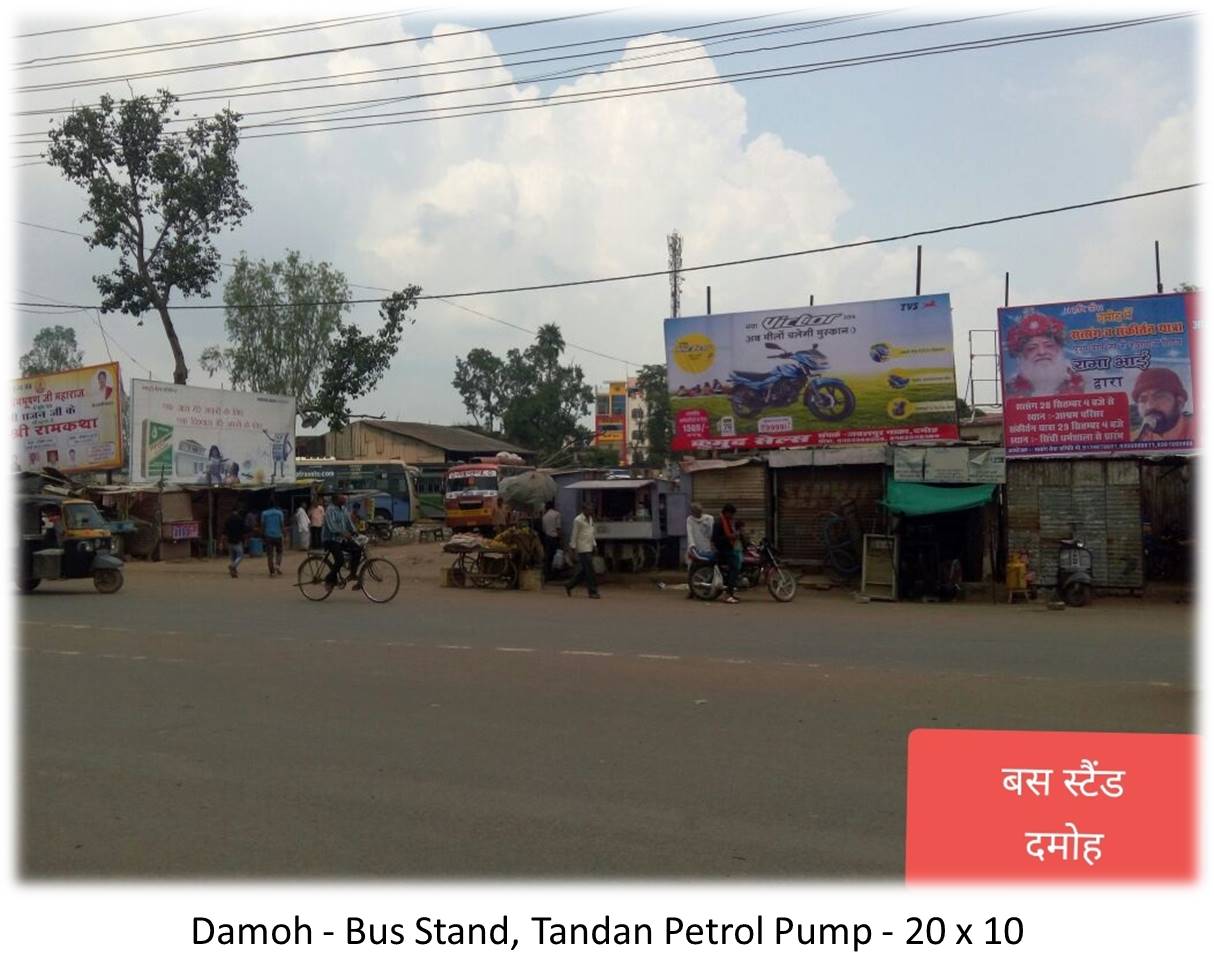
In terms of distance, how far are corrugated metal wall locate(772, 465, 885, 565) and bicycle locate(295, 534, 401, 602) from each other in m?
→ 8.76

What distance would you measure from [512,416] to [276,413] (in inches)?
1308

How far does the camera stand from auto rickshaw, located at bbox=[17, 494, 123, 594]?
19.5 meters

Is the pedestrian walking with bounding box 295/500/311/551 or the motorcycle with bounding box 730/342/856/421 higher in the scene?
the motorcycle with bounding box 730/342/856/421

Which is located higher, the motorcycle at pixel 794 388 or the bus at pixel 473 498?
the motorcycle at pixel 794 388

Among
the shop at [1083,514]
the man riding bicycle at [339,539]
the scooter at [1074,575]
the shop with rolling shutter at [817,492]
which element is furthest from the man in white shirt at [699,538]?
the scooter at [1074,575]

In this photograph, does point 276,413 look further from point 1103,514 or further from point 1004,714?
point 1004,714

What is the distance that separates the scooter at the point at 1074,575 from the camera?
18.8 meters

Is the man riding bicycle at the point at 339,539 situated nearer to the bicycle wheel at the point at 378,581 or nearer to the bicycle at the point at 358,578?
the bicycle at the point at 358,578

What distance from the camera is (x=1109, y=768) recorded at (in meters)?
6.50

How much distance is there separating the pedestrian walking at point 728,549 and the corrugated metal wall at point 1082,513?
533 centimetres

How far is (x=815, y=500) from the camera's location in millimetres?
22656

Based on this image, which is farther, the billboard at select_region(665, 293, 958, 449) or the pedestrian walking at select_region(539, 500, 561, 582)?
the pedestrian walking at select_region(539, 500, 561, 582)

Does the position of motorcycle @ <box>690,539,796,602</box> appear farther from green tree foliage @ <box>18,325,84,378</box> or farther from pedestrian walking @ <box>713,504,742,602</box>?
green tree foliage @ <box>18,325,84,378</box>

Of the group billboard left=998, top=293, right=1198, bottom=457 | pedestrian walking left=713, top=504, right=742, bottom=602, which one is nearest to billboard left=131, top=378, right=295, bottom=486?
pedestrian walking left=713, top=504, right=742, bottom=602
